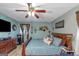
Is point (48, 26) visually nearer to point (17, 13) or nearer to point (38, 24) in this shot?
point (38, 24)

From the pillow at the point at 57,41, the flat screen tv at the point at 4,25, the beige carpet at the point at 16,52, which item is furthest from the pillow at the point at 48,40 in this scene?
the flat screen tv at the point at 4,25

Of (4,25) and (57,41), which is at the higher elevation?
(4,25)

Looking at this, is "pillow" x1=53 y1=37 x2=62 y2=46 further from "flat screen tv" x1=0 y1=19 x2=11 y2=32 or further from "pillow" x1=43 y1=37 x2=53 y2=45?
"flat screen tv" x1=0 y1=19 x2=11 y2=32

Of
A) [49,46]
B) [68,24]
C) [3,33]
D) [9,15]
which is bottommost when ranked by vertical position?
[49,46]

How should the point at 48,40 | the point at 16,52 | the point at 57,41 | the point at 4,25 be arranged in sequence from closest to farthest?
1. the point at 4,25
2. the point at 16,52
3. the point at 57,41
4. the point at 48,40

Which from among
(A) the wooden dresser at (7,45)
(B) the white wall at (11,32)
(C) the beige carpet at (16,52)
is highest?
(B) the white wall at (11,32)

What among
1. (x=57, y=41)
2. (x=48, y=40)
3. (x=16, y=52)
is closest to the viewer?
(x=16, y=52)

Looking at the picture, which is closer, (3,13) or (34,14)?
(3,13)

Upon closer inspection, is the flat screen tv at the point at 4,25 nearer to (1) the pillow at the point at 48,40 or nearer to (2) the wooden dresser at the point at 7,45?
(2) the wooden dresser at the point at 7,45

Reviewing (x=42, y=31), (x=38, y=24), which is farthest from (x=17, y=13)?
(x=42, y=31)

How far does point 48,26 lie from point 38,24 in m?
0.14

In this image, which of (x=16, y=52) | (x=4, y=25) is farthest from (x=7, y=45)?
(x=4, y=25)

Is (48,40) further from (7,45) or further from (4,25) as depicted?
(4,25)

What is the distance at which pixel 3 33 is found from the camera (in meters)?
1.17
